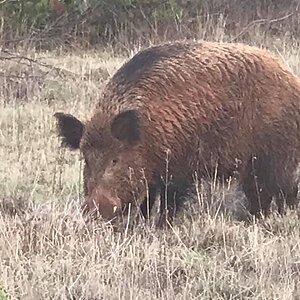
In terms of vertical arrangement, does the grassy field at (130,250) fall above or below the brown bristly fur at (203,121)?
below

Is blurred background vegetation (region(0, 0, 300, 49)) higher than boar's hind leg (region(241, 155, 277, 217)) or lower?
higher

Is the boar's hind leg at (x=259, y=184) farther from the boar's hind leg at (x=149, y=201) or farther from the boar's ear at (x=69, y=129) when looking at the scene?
the boar's ear at (x=69, y=129)

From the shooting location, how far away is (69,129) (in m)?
6.79

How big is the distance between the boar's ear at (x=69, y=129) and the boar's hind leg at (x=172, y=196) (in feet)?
2.41

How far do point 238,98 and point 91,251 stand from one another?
82.2 inches

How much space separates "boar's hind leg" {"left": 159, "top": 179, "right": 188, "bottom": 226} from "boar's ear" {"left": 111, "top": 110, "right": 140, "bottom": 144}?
1.71 ft

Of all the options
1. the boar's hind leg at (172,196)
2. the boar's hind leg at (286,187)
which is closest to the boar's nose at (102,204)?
the boar's hind leg at (172,196)

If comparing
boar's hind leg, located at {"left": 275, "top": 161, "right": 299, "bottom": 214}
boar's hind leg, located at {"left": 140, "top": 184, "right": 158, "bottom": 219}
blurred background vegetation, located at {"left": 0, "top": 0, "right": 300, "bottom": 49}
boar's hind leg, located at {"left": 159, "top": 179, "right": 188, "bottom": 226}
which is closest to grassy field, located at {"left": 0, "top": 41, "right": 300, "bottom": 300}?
boar's hind leg, located at {"left": 159, "top": 179, "right": 188, "bottom": 226}

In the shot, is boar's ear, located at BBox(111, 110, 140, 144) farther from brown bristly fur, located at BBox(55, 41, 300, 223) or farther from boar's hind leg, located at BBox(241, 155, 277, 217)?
boar's hind leg, located at BBox(241, 155, 277, 217)

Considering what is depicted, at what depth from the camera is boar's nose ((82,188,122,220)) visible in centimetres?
621

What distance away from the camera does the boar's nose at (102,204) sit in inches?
244

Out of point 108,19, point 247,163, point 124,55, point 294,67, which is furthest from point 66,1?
point 247,163

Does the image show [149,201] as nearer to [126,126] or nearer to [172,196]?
[172,196]

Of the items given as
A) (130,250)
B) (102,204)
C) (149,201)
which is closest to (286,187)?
(149,201)
